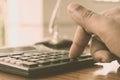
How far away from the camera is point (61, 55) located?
2.35ft

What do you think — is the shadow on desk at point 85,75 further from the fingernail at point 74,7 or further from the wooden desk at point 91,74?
the fingernail at point 74,7

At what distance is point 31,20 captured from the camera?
5.85 ft

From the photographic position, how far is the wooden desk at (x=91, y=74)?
0.57m

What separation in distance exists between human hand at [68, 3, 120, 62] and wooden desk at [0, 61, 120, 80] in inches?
0.9

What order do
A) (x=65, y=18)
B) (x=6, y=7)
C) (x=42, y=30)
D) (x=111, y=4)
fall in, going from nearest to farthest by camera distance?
(x=111, y=4), (x=65, y=18), (x=42, y=30), (x=6, y=7)

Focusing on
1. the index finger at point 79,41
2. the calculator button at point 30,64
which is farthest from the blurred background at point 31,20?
the calculator button at point 30,64

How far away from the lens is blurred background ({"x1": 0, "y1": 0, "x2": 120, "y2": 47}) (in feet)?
5.12

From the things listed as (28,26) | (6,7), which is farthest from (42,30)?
(6,7)

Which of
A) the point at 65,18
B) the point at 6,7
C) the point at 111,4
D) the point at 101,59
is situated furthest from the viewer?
the point at 6,7

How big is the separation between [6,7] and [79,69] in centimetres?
134

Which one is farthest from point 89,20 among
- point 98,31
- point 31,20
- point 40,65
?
point 31,20

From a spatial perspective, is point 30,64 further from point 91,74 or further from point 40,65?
point 91,74

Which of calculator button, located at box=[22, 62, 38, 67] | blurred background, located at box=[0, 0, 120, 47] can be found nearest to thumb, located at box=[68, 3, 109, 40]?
calculator button, located at box=[22, 62, 38, 67]

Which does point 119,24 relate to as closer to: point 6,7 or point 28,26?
point 28,26
